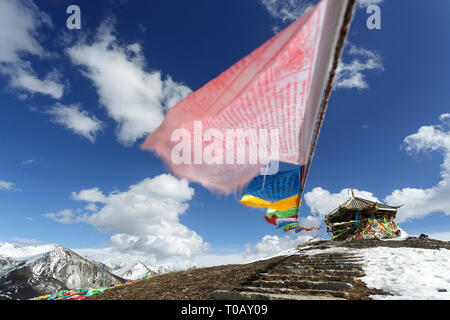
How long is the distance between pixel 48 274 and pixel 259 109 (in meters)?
208

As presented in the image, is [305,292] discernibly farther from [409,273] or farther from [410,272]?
[410,272]

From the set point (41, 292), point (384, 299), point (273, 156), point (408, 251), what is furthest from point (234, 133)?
point (41, 292)

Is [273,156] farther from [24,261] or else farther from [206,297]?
[24,261]

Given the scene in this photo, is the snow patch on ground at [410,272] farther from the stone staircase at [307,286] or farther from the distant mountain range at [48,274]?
the distant mountain range at [48,274]

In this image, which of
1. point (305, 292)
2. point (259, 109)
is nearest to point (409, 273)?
point (305, 292)

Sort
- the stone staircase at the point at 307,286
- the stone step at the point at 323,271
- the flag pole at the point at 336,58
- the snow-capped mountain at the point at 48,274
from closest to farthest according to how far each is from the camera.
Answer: the flag pole at the point at 336,58 → the stone staircase at the point at 307,286 → the stone step at the point at 323,271 → the snow-capped mountain at the point at 48,274

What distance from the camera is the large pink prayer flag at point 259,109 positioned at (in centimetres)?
242

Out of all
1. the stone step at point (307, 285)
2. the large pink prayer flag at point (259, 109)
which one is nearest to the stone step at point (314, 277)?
the stone step at point (307, 285)

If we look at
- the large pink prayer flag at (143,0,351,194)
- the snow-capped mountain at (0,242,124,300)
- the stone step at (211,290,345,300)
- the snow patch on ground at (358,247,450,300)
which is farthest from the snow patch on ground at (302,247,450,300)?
the snow-capped mountain at (0,242,124,300)

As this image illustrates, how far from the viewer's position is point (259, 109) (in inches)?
125

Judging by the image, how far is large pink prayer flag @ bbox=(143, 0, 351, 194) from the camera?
95.4 inches

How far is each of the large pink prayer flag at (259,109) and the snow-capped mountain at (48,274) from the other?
568 feet

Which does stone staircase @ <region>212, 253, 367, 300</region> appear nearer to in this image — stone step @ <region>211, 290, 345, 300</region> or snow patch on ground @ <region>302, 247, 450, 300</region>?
stone step @ <region>211, 290, 345, 300</region>

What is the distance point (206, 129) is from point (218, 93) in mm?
639
